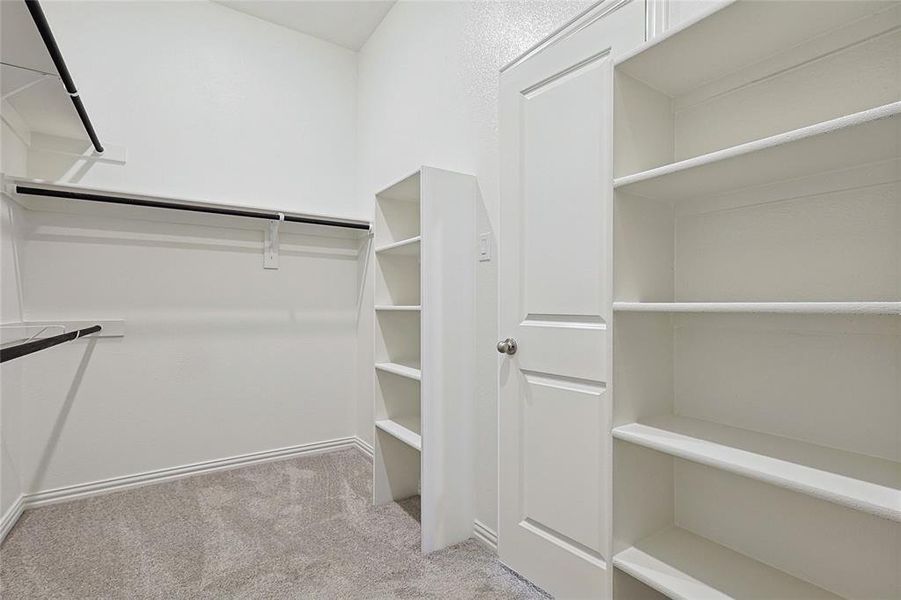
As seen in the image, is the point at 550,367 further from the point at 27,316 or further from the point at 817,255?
the point at 27,316

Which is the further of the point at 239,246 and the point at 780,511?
the point at 239,246

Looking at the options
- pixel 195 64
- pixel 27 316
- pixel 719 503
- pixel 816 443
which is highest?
pixel 195 64

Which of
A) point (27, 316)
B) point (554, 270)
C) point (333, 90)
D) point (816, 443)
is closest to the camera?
point (816, 443)

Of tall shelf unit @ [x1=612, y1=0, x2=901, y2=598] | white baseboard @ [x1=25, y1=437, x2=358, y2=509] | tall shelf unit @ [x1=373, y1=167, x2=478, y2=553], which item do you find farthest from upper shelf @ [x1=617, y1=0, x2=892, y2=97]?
white baseboard @ [x1=25, y1=437, x2=358, y2=509]

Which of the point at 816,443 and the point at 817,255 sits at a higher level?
the point at 817,255

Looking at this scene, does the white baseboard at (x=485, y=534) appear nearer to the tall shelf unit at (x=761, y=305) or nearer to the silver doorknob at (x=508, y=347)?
the tall shelf unit at (x=761, y=305)

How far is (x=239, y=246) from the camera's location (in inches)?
106

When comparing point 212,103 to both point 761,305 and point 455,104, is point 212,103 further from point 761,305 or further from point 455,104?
point 761,305

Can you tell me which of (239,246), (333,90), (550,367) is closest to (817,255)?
(550,367)

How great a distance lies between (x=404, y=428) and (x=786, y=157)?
1750 mm

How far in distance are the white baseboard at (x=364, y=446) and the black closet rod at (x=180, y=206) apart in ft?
4.52

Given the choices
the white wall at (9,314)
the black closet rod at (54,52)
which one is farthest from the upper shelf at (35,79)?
the white wall at (9,314)

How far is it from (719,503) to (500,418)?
724mm

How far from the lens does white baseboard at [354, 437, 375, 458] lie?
9.12 feet
